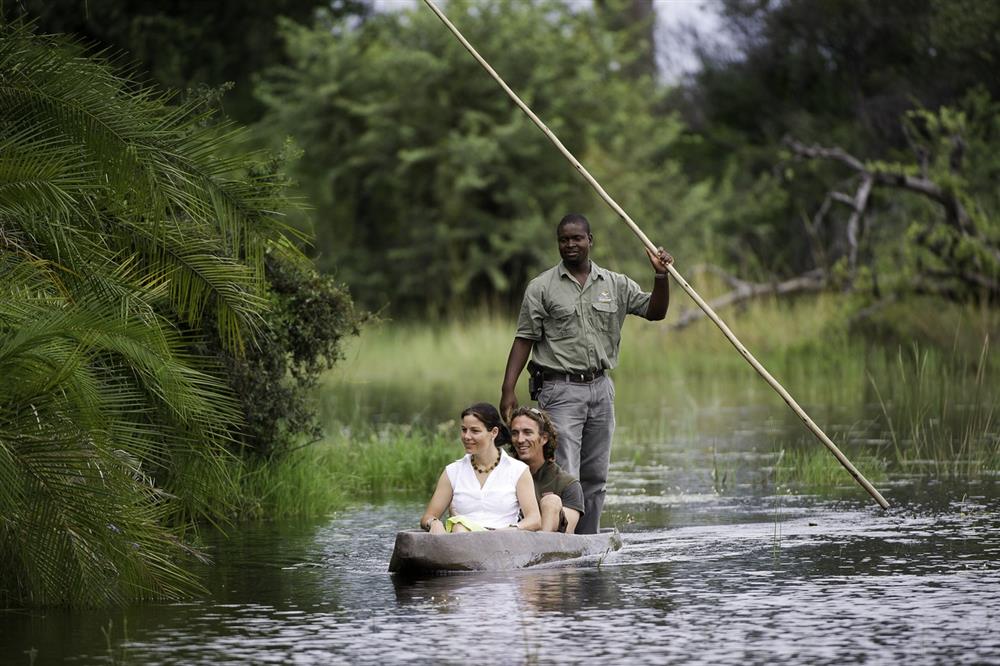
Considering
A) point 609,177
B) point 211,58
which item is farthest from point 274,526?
point 211,58

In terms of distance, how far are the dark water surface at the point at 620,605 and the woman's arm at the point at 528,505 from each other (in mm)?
289

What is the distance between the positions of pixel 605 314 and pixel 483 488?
1391mm

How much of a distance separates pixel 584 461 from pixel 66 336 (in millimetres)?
3937

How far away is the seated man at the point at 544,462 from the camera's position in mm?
11117

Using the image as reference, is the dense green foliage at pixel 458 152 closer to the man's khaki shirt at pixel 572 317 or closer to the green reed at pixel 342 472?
the green reed at pixel 342 472

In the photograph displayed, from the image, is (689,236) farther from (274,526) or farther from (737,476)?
(274,526)

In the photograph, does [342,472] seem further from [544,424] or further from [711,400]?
[711,400]

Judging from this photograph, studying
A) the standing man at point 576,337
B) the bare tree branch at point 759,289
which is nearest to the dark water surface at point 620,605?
the standing man at point 576,337

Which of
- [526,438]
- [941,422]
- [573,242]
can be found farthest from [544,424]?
[941,422]

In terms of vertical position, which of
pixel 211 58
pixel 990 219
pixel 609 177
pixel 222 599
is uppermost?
pixel 211 58

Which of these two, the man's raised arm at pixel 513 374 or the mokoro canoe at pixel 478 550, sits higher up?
the man's raised arm at pixel 513 374

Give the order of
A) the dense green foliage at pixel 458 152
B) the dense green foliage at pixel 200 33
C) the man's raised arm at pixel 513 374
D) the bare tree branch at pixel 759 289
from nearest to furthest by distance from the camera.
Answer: the man's raised arm at pixel 513 374 → the bare tree branch at pixel 759 289 → the dense green foliage at pixel 458 152 → the dense green foliage at pixel 200 33

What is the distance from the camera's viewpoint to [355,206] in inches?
1577

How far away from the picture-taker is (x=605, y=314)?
11516mm
